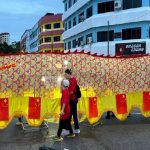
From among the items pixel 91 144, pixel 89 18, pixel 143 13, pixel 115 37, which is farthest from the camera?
pixel 89 18

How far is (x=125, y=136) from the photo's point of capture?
10.2 meters

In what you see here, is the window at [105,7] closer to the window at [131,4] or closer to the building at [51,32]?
the window at [131,4]

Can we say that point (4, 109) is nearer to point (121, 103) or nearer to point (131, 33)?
point (121, 103)

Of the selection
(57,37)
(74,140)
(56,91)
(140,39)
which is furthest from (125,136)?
(57,37)

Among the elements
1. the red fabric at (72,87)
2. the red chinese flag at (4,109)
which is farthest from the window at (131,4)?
the red chinese flag at (4,109)

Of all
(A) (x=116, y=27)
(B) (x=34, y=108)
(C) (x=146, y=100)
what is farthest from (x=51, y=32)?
(B) (x=34, y=108)

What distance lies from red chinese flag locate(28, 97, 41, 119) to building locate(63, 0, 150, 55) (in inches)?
1100

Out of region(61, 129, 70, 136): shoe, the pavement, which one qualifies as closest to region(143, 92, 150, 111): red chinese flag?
the pavement

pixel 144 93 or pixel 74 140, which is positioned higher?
pixel 144 93

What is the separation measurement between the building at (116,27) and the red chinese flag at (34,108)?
27.9 meters

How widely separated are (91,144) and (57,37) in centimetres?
6830

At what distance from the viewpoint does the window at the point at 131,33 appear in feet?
130

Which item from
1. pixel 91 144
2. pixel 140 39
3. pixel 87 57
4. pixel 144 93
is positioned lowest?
pixel 91 144

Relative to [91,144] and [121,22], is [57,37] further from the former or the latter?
[91,144]
